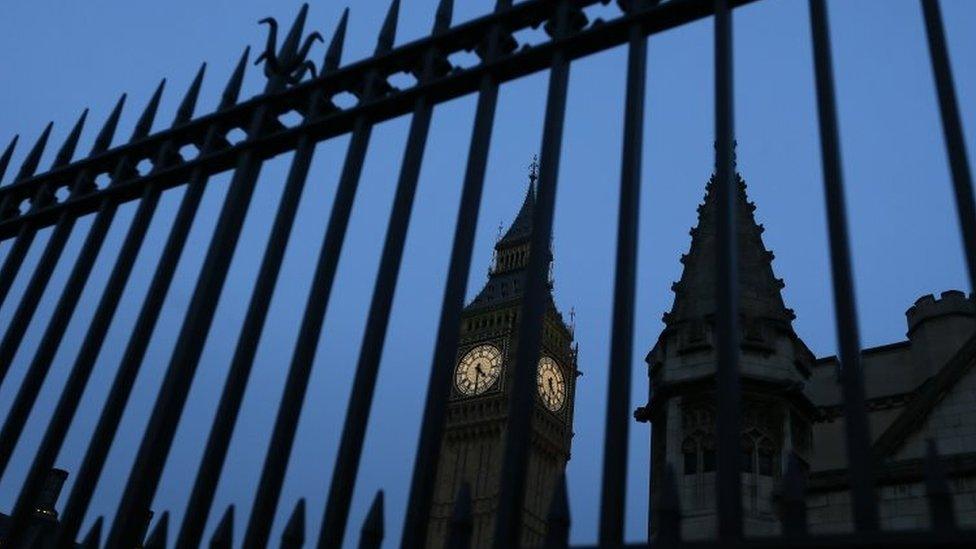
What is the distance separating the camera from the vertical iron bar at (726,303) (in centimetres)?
244

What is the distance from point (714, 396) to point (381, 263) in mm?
7043

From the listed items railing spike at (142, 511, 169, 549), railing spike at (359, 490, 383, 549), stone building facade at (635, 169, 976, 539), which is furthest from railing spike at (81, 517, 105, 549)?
stone building facade at (635, 169, 976, 539)

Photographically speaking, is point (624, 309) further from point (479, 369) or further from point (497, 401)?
point (479, 369)

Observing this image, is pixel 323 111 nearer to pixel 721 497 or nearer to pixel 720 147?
pixel 720 147

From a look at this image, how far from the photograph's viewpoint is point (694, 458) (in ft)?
32.0

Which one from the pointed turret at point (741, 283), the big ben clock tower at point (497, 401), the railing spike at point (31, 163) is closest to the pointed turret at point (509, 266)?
the big ben clock tower at point (497, 401)

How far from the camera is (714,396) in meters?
9.92

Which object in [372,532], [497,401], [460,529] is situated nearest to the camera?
[460,529]

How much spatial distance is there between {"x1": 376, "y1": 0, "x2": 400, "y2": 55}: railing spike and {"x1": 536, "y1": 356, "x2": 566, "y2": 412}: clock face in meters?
71.0

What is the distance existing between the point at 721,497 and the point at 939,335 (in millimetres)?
17145

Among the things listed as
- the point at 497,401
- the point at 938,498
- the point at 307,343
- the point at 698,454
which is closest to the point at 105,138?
the point at 307,343

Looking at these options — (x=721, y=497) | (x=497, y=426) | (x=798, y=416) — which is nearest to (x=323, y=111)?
(x=721, y=497)

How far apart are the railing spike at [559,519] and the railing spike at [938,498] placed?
2.96 ft

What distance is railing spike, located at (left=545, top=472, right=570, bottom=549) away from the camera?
2.56 meters
